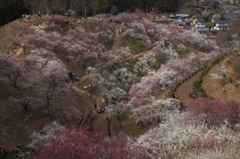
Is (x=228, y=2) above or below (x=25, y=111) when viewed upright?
above

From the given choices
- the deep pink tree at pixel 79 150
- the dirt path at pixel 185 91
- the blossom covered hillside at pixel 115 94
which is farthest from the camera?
the dirt path at pixel 185 91

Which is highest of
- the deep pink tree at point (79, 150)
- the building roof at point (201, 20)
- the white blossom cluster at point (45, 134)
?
the building roof at point (201, 20)

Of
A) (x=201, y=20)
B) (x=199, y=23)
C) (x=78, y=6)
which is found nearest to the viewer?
(x=78, y=6)

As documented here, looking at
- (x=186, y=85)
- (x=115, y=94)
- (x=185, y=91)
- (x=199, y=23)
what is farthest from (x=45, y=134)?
(x=199, y=23)

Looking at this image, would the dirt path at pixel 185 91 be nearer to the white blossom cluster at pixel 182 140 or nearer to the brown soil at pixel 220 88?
the brown soil at pixel 220 88

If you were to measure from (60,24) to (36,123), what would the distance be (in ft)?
78.9

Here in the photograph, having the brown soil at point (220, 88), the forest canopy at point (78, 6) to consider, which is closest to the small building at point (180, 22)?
the forest canopy at point (78, 6)

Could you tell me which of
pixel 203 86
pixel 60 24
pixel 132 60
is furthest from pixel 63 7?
pixel 203 86

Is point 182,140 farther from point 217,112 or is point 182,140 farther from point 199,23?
point 199,23

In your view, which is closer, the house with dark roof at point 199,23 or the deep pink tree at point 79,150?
the deep pink tree at point 79,150

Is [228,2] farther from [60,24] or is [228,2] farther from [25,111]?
[25,111]

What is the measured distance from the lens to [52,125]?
17656mm

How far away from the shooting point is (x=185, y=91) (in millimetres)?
24781

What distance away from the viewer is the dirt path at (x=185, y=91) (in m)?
23.6
